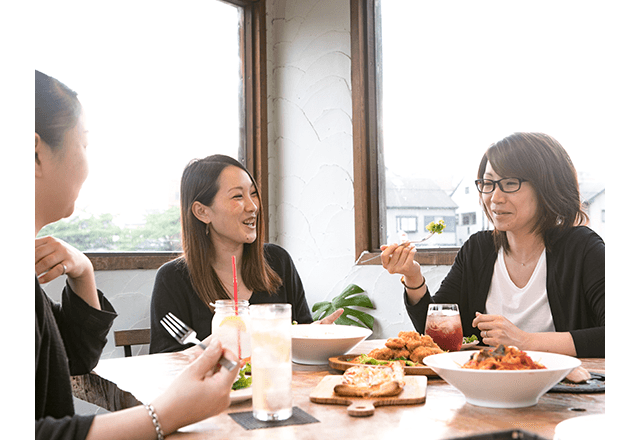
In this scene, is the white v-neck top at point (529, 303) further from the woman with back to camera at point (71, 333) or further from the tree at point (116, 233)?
the tree at point (116, 233)

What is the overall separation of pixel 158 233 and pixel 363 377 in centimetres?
226

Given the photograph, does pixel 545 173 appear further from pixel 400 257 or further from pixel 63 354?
pixel 63 354

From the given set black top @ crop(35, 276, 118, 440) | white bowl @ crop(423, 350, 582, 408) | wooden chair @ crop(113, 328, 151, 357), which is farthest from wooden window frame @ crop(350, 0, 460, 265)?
white bowl @ crop(423, 350, 582, 408)

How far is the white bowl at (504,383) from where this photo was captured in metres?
0.93

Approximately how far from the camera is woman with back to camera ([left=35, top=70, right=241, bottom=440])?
84 cm

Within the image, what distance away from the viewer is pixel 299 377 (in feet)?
4.23

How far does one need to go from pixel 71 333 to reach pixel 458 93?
221cm

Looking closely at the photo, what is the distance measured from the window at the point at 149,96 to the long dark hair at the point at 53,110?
1831mm

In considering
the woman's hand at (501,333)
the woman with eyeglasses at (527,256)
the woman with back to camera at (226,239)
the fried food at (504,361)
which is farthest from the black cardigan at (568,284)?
the fried food at (504,361)

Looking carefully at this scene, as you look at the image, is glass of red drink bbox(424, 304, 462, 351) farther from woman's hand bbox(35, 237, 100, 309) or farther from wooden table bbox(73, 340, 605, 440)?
woman's hand bbox(35, 237, 100, 309)

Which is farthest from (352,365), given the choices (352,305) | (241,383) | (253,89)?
(253,89)

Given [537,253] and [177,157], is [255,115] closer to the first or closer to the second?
[177,157]

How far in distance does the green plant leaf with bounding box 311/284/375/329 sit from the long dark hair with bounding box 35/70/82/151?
2189 millimetres
